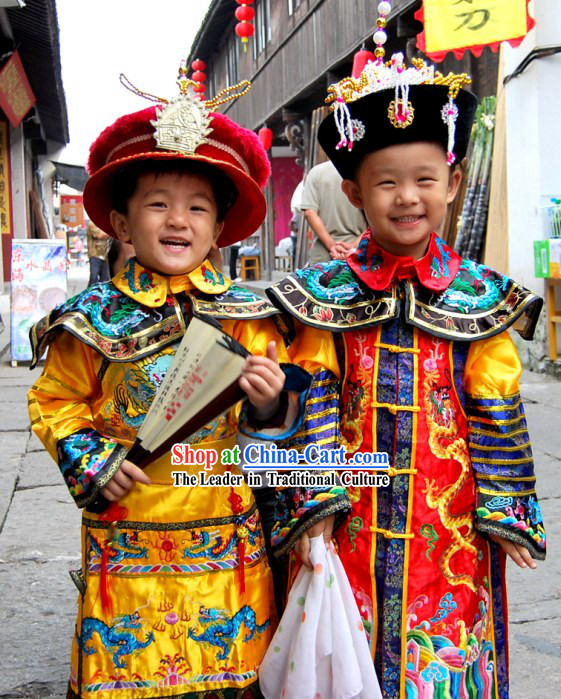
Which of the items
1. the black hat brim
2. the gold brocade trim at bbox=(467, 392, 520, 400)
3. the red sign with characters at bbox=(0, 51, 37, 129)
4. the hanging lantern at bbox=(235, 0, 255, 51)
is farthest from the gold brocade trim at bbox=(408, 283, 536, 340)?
the red sign with characters at bbox=(0, 51, 37, 129)

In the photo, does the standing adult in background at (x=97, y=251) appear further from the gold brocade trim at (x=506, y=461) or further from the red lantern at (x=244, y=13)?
the gold brocade trim at (x=506, y=461)

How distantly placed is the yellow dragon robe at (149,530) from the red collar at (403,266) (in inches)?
9.9

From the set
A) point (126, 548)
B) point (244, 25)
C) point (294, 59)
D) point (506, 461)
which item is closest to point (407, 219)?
point (506, 461)

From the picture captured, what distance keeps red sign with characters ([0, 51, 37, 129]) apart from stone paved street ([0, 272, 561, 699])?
902 centimetres

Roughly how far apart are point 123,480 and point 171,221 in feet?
2.00

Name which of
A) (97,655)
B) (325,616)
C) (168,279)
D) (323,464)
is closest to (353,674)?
(325,616)

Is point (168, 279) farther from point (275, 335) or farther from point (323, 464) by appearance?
point (323, 464)

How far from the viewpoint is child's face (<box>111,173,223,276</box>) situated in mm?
1982

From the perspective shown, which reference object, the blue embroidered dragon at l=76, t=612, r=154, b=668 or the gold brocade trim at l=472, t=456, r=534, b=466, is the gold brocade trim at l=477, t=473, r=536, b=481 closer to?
the gold brocade trim at l=472, t=456, r=534, b=466

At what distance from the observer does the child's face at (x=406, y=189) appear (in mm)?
1917

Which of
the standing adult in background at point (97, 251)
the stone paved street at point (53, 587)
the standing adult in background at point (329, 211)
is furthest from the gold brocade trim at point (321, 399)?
the standing adult in background at point (97, 251)

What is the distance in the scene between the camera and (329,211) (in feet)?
17.9

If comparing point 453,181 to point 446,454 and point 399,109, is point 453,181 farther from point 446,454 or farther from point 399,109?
point 446,454

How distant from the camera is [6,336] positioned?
11.2 meters
